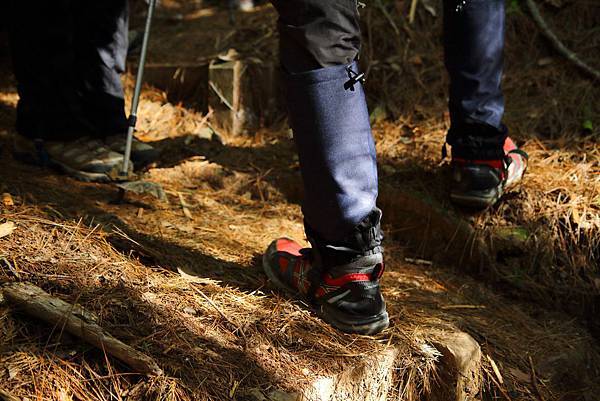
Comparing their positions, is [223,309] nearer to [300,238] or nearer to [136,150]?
[300,238]

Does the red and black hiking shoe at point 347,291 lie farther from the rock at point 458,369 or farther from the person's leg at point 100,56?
the person's leg at point 100,56

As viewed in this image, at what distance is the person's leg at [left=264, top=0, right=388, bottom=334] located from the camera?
1.65 m

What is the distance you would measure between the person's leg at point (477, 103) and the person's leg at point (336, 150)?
0.99 meters

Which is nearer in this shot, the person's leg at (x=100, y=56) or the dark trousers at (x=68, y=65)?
the dark trousers at (x=68, y=65)

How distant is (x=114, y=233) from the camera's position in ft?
7.34

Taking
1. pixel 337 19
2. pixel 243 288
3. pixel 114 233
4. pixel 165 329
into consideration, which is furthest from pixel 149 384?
pixel 337 19

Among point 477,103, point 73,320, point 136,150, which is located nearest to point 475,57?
point 477,103

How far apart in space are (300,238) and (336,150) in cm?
115

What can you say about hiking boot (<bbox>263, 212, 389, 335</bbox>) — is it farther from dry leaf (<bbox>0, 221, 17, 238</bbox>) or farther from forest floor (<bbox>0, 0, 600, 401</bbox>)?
dry leaf (<bbox>0, 221, 17, 238</bbox>)

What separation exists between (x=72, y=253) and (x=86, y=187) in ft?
3.00

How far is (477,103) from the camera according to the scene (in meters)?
2.60

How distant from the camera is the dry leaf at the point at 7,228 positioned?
195 cm

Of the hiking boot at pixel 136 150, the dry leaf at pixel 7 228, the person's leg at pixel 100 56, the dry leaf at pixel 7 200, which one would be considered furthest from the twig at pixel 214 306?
the person's leg at pixel 100 56

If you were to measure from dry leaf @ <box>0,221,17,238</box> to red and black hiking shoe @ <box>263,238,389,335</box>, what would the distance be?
958mm
